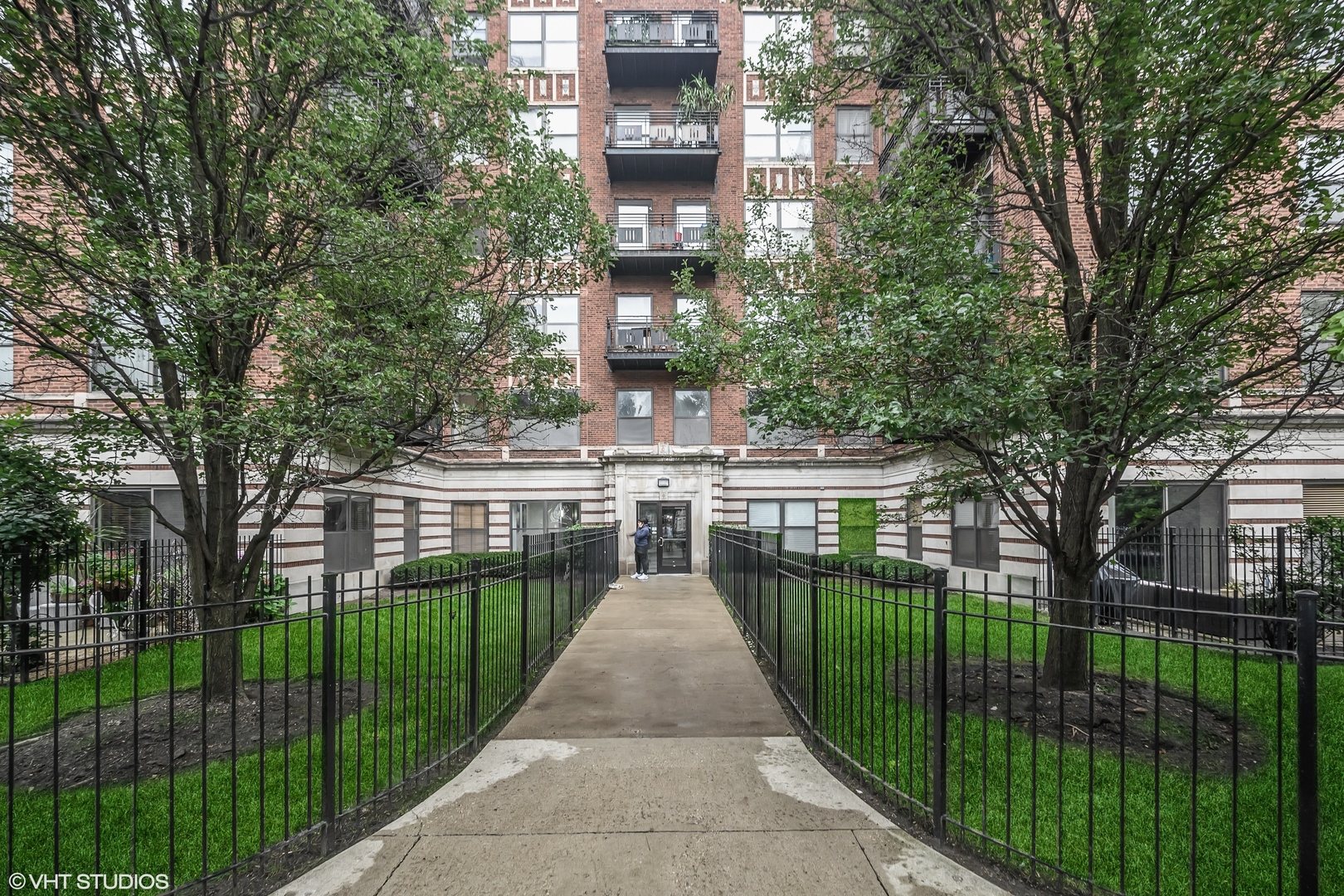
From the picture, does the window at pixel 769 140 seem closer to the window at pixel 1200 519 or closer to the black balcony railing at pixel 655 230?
the black balcony railing at pixel 655 230

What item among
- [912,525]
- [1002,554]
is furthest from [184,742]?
[912,525]

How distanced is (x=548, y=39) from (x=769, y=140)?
355 inches

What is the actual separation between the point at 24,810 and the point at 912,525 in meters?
20.4

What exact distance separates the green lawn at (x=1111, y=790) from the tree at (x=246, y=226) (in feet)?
18.0

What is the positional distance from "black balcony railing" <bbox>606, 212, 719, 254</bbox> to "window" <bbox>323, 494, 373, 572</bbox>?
12.1m

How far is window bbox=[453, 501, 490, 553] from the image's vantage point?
2259 centimetres

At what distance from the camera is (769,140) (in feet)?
75.8

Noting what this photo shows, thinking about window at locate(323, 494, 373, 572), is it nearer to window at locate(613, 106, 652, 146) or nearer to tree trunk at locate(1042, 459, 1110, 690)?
window at locate(613, 106, 652, 146)

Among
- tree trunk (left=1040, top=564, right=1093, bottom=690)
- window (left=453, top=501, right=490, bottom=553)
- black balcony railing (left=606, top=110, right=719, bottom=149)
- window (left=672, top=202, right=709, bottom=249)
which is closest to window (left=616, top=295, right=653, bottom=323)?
window (left=672, top=202, right=709, bottom=249)

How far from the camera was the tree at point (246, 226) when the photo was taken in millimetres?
5367

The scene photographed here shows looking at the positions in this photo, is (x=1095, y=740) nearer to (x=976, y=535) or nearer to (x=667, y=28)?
(x=976, y=535)

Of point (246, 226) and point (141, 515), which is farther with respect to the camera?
point (141, 515)

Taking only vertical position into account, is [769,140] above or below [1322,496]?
above

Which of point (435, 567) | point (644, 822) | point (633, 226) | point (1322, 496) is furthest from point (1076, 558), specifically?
point (633, 226)
